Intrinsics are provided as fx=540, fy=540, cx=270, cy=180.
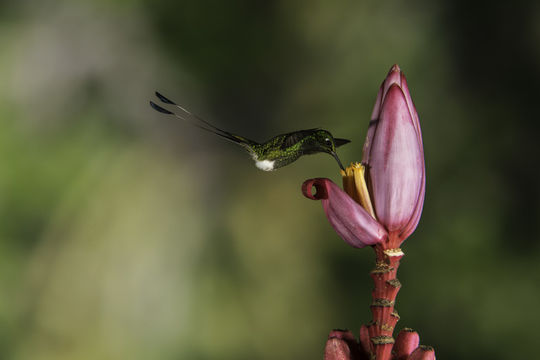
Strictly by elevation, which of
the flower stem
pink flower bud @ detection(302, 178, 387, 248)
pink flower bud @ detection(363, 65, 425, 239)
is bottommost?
the flower stem

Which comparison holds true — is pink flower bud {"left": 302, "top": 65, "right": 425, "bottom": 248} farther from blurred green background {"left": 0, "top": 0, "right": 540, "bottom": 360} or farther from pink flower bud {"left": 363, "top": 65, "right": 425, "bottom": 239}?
blurred green background {"left": 0, "top": 0, "right": 540, "bottom": 360}

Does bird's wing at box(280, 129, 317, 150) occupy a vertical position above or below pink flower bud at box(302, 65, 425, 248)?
above

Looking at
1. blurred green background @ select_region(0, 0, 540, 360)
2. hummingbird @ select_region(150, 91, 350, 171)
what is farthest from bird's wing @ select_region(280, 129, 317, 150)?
blurred green background @ select_region(0, 0, 540, 360)

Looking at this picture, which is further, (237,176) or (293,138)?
(237,176)

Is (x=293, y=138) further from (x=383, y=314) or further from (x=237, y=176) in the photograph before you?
(x=237, y=176)

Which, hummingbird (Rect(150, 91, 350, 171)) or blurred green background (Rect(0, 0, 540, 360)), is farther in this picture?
blurred green background (Rect(0, 0, 540, 360))

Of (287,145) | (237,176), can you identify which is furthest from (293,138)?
(237,176)

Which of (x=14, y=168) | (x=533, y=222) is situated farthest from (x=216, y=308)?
(x=533, y=222)

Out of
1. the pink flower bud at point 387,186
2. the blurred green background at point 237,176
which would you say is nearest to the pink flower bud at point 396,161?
the pink flower bud at point 387,186
